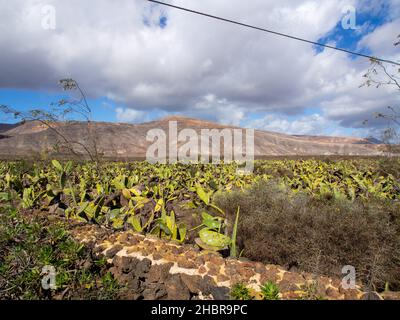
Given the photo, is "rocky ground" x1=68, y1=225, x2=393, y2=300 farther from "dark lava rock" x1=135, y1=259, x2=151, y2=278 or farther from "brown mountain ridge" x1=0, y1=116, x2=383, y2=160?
"brown mountain ridge" x1=0, y1=116, x2=383, y2=160

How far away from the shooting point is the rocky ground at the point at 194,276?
3258mm

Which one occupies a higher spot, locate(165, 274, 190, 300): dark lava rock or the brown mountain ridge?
the brown mountain ridge

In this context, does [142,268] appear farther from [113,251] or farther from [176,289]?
[113,251]

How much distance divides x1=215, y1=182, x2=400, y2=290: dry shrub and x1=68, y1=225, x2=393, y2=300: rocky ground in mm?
340

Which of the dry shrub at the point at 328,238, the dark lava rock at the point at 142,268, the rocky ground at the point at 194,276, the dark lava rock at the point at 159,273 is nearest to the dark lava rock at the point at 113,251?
the rocky ground at the point at 194,276

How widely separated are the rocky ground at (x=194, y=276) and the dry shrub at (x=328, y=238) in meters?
0.34

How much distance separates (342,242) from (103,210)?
4.26 m

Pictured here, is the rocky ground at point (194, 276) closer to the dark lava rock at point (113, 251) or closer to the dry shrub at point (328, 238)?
the dark lava rock at point (113, 251)

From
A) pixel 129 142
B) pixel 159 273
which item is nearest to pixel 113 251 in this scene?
pixel 159 273

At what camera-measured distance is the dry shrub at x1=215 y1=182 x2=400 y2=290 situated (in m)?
3.89

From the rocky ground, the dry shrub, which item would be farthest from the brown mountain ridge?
the rocky ground

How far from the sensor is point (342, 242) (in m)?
4.29
